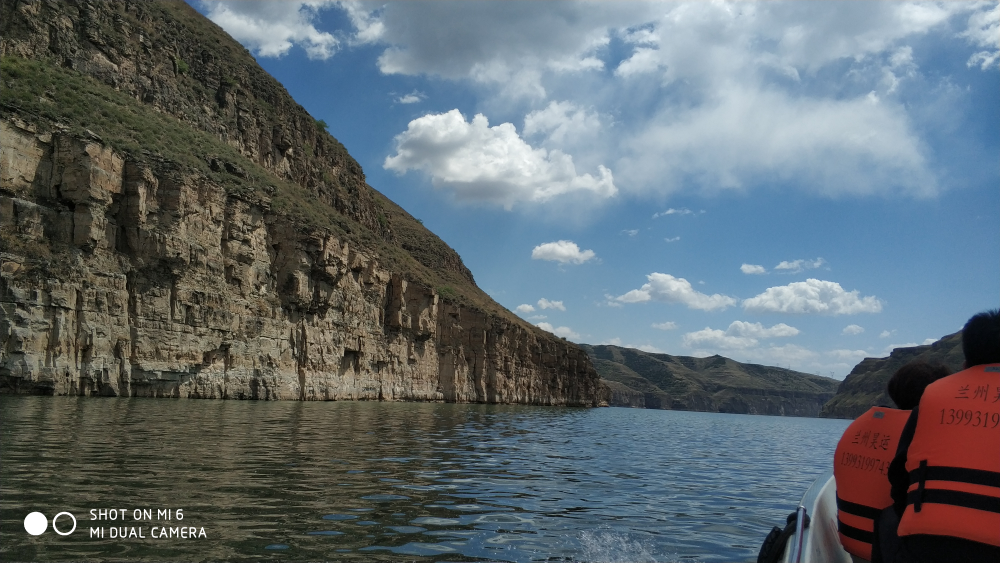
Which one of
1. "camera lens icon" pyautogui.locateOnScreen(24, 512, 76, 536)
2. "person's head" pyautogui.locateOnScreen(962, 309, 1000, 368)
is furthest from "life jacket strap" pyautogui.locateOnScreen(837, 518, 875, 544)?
"camera lens icon" pyautogui.locateOnScreen(24, 512, 76, 536)

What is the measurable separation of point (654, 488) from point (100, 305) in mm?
35784

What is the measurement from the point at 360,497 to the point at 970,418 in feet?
29.0

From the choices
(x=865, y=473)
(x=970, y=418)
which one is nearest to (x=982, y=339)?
(x=970, y=418)

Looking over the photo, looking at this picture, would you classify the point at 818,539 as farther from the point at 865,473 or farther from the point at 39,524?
the point at 39,524

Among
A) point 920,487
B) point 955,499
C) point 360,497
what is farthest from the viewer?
point 360,497

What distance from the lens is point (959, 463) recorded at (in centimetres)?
392

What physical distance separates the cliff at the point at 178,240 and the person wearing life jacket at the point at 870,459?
125 feet

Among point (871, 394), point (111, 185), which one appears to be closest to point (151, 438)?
point (111, 185)

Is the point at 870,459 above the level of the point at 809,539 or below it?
above

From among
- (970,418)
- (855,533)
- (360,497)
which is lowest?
(360,497)

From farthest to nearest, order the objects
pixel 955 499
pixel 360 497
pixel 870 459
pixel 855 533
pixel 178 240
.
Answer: pixel 178 240
pixel 360 497
pixel 855 533
pixel 870 459
pixel 955 499

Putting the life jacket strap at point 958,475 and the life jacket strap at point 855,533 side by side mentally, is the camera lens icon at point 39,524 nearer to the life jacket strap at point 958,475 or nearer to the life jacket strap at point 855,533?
the life jacket strap at point 855,533

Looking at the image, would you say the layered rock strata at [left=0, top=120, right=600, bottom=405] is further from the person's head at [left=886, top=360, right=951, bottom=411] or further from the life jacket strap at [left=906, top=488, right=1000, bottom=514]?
the life jacket strap at [left=906, top=488, right=1000, bottom=514]

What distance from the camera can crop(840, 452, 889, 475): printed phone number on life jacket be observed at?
543cm
